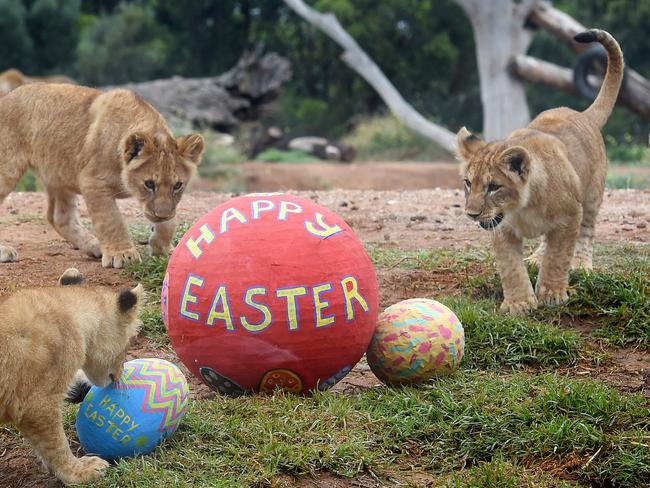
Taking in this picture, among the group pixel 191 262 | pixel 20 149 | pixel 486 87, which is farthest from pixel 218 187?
pixel 191 262

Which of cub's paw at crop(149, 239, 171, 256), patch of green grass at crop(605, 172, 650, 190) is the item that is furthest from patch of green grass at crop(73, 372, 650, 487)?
patch of green grass at crop(605, 172, 650, 190)

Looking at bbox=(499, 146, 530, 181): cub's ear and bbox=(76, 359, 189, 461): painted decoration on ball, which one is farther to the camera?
bbox=(499, 146, 530, 181): cub's ear

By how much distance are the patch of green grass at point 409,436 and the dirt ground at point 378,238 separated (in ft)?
1.93

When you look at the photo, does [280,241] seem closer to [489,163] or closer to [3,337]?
[3,337]

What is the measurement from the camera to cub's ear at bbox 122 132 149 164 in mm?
7793

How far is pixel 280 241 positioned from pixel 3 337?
1.54 meters

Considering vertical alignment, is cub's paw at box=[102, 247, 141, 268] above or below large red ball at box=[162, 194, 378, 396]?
below

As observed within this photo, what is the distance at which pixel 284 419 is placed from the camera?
492 centimetres

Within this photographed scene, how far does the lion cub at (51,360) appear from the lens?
14.5 feet

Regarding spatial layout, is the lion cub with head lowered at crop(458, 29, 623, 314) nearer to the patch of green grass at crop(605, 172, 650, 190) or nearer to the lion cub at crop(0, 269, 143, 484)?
the lion cub at crop(0, 269, 143, 484)

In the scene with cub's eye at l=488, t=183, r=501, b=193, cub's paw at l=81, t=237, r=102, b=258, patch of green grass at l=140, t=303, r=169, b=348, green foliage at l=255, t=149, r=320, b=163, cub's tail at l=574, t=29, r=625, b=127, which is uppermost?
cub's tail at l=574, t=29, r=625, b=127

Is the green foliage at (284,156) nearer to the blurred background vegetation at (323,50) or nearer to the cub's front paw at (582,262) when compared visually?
the blurred background vegetation at (323,50)

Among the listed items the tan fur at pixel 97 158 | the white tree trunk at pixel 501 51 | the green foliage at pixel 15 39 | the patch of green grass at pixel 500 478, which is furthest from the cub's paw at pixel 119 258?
the green foliage at pixel 15 39

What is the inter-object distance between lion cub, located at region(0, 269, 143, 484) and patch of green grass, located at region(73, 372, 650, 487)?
0.95 feet
